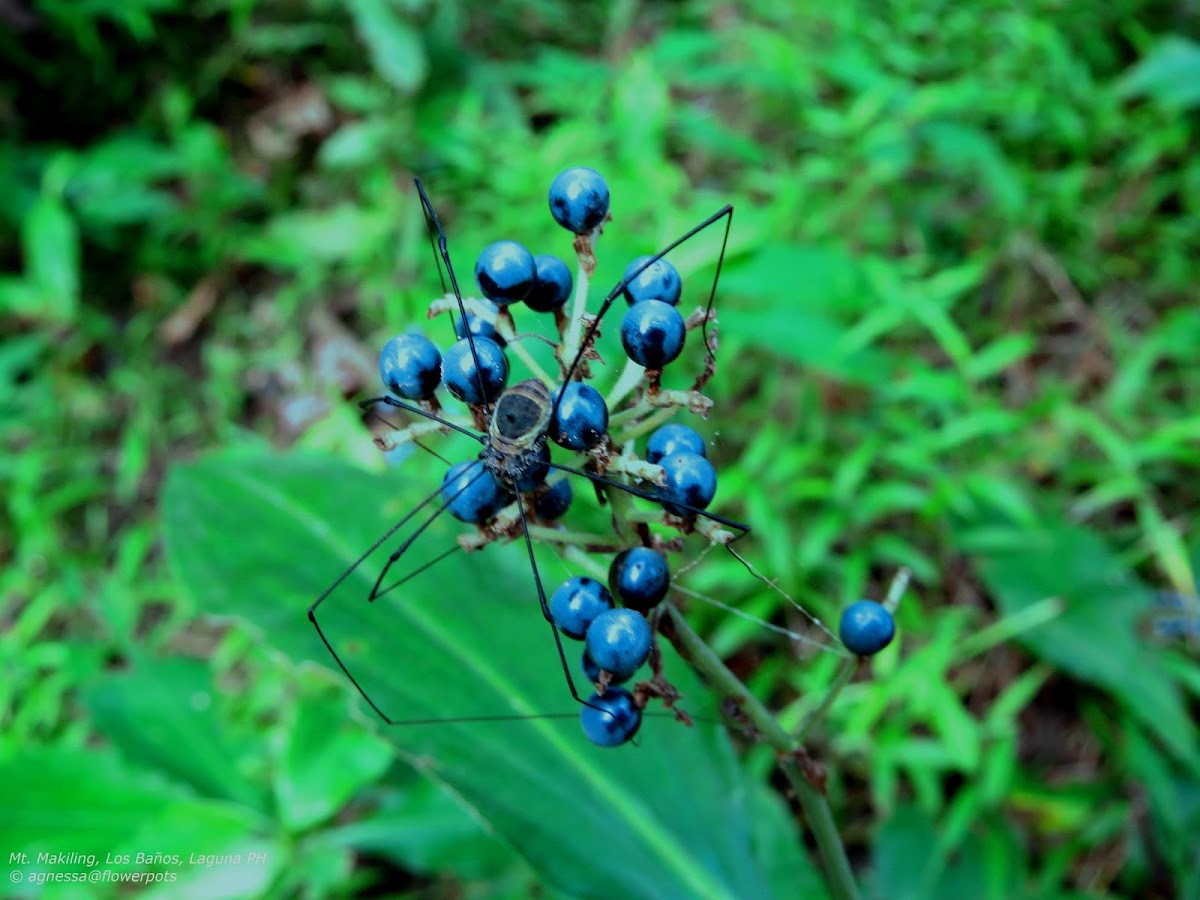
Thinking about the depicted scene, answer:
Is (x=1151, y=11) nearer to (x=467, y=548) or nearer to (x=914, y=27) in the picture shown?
(x=914, y=27)

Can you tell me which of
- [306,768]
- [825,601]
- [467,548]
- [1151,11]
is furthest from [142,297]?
[1151,11]

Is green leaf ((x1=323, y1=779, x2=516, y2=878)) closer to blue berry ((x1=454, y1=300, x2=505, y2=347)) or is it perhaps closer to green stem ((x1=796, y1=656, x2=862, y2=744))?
green stem ((x1=796, y1=656, x2=862, y2=744))

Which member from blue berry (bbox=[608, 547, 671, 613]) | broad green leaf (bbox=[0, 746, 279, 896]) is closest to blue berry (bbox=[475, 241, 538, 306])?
Result: blue berry (bbox=[608, 547, 671, 613])

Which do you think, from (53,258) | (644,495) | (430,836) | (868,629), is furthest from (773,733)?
(53,258)

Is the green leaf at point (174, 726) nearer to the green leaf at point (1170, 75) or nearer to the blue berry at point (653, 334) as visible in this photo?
the blue berry at point (653, 334)

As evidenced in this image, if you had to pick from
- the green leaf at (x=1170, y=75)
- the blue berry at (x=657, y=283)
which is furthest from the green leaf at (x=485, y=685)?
the green leaf at (x=1170, y=75)

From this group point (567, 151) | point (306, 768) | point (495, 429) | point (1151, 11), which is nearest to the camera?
point (495, 429)
